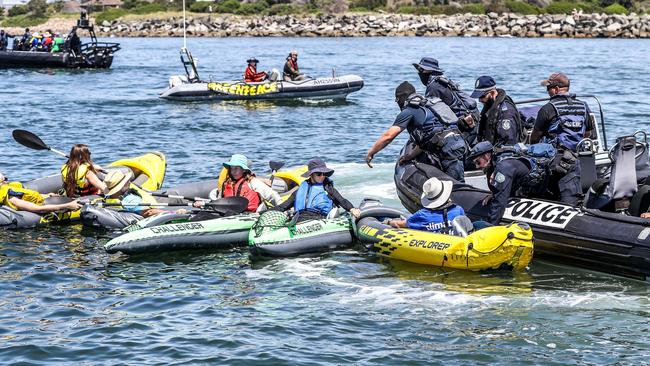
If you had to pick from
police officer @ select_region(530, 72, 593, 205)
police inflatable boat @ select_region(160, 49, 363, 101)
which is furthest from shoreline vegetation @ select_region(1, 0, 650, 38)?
police officer @ select_region(530, 72, 593, 205)

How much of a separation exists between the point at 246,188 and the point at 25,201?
10.5ft

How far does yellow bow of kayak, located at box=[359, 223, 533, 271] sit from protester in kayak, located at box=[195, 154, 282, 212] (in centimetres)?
230

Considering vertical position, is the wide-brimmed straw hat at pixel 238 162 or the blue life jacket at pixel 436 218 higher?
the wide-brimmed straw hat at pixel 238 162

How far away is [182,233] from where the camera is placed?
40.2ft

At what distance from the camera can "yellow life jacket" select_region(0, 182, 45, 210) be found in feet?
44.2

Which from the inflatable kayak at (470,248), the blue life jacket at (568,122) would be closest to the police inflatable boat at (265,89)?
the blue life jacket at (568,122)

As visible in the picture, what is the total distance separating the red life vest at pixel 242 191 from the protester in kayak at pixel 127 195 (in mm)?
1111

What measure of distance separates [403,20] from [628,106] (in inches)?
1841

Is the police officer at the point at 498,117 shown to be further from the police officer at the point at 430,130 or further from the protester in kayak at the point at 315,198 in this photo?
the protester in kayak at the point at 315,198

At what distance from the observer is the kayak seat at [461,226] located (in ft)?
36.3

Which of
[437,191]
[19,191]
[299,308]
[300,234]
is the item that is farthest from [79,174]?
[437,191]

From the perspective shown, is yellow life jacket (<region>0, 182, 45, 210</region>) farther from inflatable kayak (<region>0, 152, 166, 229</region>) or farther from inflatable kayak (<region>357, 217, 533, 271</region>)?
inflatable kayak (<region>357, 217, 533, 271</region>)

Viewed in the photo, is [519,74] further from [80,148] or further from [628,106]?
[80,148]

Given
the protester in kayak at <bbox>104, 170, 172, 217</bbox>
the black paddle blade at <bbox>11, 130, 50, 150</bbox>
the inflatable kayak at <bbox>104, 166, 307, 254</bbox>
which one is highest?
the black paddle blade at <bbox>11, 130, 50, 150</bbox>
